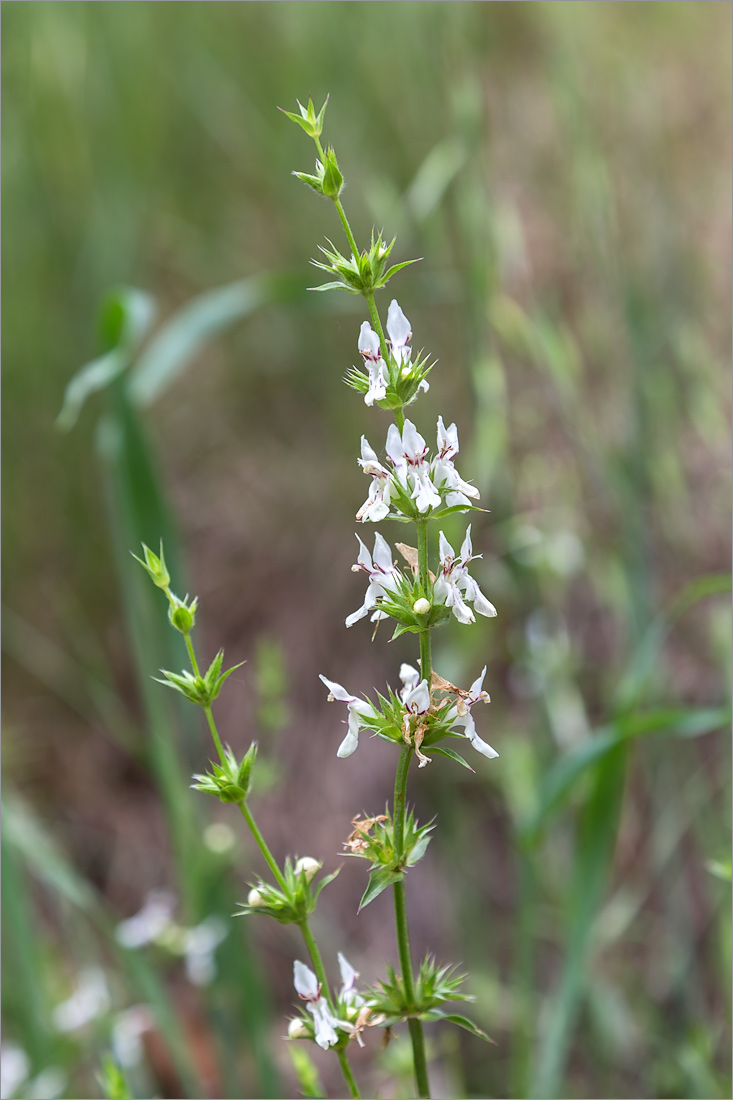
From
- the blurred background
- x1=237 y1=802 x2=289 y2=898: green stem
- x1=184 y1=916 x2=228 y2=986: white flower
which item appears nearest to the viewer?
x1=237 y1=802 x2=289 y2=898: green stem

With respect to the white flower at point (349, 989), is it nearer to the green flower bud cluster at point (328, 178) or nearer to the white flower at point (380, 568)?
the white flower at point (380, 568)

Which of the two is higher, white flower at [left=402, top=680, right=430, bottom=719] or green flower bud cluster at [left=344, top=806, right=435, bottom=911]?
white flower at [left=402, top=680, right=430, bottom=719]


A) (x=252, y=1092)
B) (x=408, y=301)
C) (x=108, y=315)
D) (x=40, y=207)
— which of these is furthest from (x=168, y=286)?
(x=252, y=1092)

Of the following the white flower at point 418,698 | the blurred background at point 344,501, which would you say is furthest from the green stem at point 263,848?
the blurred background at point 344,501

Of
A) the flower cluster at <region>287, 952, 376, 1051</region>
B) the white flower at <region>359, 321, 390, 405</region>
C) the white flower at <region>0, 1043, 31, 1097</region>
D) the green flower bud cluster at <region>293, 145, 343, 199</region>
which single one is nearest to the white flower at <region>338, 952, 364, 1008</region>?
the flower cluster at <region>287, 952, 376, 1051</region>

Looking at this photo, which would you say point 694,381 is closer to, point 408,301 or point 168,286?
point 408,301

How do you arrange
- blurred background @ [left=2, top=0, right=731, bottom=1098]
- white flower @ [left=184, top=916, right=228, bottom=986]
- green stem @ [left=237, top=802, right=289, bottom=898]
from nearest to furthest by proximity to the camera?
green stem @ [left=237, top=802, right=289, bottom=898], white flower @ [left=184, top=916, right=228, bottom=986], blurred background @ [left=2, top=0, right=731, bottom=1098]

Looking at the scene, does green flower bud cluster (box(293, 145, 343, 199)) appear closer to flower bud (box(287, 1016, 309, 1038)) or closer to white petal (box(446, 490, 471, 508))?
white petal (box(446, 490, 471, 508))
